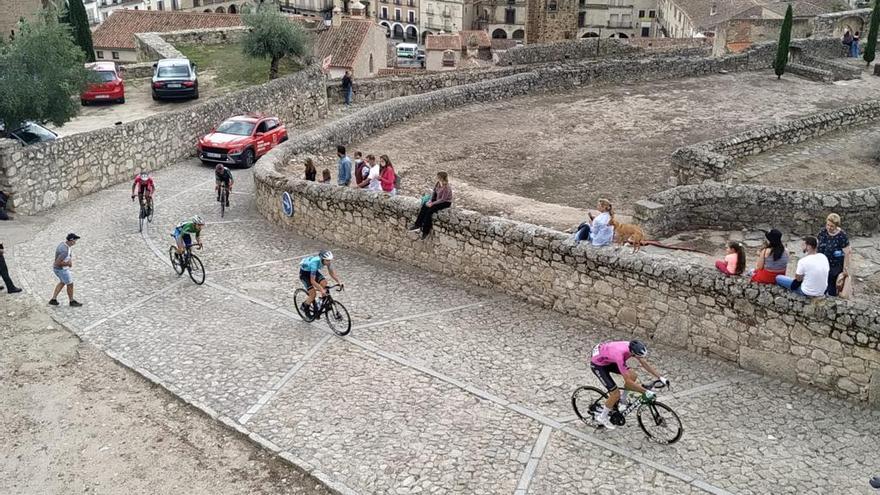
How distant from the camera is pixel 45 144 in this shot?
2011 cm

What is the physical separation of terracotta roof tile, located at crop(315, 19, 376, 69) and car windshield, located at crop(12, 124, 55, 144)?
2520 cm

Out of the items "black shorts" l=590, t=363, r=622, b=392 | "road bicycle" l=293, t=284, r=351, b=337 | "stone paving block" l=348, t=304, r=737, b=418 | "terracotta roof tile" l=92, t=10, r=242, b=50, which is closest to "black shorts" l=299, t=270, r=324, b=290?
"road bicycle" l=293, t=284, r=351, b=337

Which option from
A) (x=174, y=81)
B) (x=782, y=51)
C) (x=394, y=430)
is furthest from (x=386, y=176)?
(x=782, y=51)

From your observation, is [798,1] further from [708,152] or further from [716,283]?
[716,283]

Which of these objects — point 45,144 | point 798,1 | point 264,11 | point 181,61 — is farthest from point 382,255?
point 798,1

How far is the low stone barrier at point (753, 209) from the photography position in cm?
1507

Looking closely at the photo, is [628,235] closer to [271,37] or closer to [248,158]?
[248,158]

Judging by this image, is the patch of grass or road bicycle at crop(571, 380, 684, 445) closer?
road bicycle at crop(571, 380, 684, 445)

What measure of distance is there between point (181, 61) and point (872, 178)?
21.8 metres

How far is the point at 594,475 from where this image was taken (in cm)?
948

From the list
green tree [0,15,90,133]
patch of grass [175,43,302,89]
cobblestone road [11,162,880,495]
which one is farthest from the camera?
patch of grass [175,43,302,89]

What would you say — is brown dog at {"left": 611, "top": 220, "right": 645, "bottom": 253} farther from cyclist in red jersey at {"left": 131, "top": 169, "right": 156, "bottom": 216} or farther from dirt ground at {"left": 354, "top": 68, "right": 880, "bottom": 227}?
cyclist in red jersey at {"left": 131, "top": 169, "right": 156, "bottom": 216}

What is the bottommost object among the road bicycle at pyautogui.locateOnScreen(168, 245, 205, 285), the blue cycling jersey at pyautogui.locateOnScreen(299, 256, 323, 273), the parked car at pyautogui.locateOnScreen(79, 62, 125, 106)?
the road bicycle at pyautogui.locateOnScreen(168, 245, 205, 285)

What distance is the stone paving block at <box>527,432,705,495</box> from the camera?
922 cm
